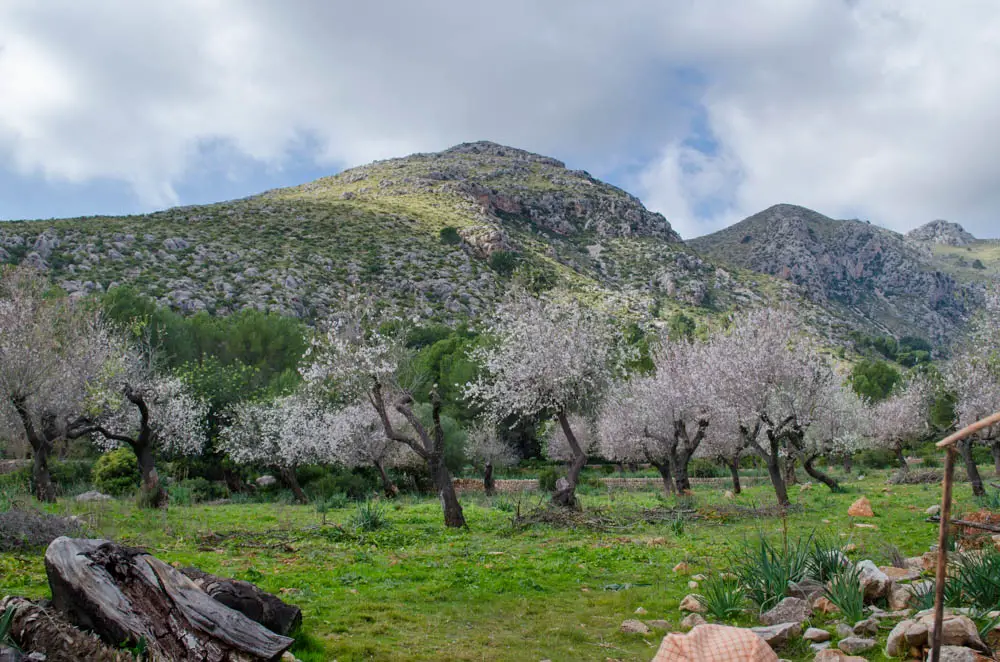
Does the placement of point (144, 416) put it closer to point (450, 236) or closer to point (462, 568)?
point (462, 568)

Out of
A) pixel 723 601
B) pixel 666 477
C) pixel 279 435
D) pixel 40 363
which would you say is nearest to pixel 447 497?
pixel 723 601

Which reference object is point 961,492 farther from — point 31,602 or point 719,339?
point 31,602

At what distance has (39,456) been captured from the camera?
2252 centimetres

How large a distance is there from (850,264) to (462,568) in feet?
566

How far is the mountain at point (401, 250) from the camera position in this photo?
61594 mm

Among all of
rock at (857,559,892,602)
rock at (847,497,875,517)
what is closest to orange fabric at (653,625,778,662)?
rock at (857,559,892,602)

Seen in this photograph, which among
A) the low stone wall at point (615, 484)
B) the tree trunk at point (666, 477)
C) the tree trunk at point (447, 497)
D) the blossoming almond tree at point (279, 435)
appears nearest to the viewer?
the tree trunk at point (447, 497)

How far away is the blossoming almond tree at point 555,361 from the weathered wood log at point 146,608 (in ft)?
54.0

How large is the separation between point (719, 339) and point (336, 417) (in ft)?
67.5

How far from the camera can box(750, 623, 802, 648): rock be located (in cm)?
716

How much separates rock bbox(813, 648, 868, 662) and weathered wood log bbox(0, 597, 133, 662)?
6428 millimetres

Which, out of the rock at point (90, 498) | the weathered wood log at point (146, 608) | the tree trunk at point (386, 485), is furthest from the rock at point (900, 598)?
the tree trunk at point (386, 485)

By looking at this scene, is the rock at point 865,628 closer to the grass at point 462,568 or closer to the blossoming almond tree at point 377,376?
the grass at point 462,568

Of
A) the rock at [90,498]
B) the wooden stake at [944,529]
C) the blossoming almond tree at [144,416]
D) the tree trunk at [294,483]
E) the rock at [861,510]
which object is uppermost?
the blossoming almond tree at [144,416]
